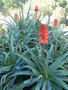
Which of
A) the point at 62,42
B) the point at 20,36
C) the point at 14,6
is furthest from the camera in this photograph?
the point at 14,6

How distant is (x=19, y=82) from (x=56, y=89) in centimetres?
34

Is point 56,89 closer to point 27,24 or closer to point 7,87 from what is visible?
point 7,87

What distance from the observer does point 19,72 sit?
1.65 meters

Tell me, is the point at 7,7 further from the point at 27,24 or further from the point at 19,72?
the point at 19,72

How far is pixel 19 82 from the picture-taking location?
5.72 ft

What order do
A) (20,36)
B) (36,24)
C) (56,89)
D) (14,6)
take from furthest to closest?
(14,6)
(36,24)
(20,36)
(56,89)

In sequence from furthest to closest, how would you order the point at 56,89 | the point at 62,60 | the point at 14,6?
the point at 14,6, the point at 62,60, the point at 56,89

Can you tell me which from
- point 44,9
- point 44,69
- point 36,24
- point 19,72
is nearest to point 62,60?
point 44,69

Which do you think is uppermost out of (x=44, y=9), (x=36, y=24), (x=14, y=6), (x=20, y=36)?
(x=14, y=6)

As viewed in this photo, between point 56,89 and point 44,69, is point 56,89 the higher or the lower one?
the lower one

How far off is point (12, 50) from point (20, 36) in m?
0.45

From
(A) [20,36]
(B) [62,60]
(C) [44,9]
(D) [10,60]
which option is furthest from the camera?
(C) [44,9]

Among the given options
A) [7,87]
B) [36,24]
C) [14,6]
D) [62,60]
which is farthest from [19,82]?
[14,6]

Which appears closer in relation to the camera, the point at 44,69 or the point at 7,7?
the point at 44,69
